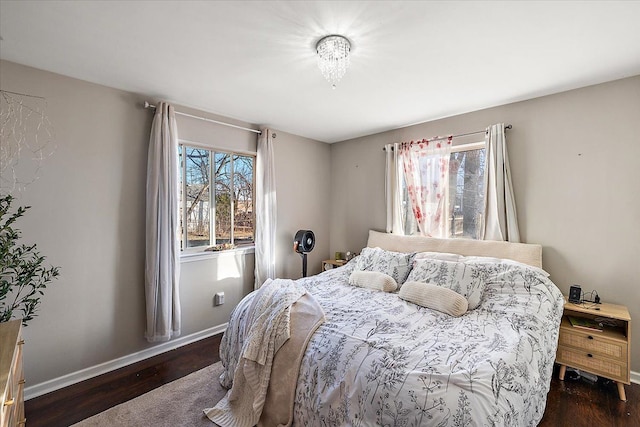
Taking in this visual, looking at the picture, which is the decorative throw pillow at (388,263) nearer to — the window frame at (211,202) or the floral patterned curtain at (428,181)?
the floral patterned curtain at (428,181)

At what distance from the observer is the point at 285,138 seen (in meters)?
4.03

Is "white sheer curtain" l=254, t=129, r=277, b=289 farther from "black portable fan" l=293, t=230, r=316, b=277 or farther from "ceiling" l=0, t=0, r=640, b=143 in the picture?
"ceiling" l=0, t=0, r=640, b=143

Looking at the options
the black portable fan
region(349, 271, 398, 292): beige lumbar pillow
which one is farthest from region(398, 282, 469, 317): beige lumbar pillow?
the black portable fan

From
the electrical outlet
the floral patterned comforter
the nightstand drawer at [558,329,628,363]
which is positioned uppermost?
the floral patterned comforter

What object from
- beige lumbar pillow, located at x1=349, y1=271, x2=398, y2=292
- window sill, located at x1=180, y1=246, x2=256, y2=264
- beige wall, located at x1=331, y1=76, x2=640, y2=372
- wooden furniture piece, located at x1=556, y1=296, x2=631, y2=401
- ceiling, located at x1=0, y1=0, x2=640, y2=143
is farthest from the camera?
window sill, located at x1=180, y1=246, x2=256, y2=264

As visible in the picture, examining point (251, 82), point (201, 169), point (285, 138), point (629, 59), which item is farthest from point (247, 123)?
point (629, 59)

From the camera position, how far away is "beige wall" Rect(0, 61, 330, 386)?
2.24 m

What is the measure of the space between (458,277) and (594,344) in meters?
1.15

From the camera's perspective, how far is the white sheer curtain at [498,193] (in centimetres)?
287

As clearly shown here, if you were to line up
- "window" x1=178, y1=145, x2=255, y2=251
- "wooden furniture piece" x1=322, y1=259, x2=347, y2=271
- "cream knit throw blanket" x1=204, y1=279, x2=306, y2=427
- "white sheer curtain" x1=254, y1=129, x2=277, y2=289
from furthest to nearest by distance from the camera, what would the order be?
"wooden furniture piece" x1=322, y1=259, x2=347, y2=271, "white sheer curtain" x1=254, y1=129, x2=277, y2=289, "window" x1=178, y1=145, x2=255, y2=251, "cream knit throw blanket" x1=204, y1=279, x2=306, y2=427

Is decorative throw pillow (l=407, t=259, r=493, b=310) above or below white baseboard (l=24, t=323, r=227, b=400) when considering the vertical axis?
above

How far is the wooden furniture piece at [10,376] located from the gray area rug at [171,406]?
0.54 m

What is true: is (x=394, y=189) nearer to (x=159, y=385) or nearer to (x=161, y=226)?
(x=161, y=226)

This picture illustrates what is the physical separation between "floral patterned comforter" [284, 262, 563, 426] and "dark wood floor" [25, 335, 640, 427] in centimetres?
49
